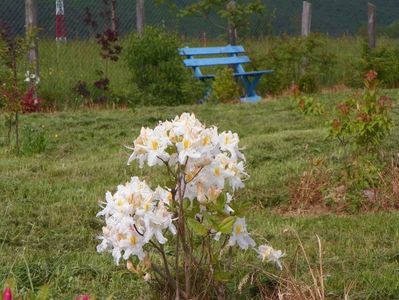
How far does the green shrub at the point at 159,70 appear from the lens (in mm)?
14125

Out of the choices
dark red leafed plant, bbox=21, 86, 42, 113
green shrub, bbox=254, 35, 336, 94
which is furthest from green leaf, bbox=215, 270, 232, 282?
green shrub, bbox=254, 35, 336, 94

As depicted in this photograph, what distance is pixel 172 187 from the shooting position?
341 cm

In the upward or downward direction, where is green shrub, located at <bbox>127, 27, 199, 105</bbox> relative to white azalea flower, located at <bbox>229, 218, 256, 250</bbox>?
A: downward

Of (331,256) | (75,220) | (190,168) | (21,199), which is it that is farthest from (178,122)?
(21,199)

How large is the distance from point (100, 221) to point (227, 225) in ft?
7.66

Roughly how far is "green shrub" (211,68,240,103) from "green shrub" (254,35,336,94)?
5.70 feet

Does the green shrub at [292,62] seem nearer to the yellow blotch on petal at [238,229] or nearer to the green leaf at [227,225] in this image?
the yellow blotch on petal at [238,229]

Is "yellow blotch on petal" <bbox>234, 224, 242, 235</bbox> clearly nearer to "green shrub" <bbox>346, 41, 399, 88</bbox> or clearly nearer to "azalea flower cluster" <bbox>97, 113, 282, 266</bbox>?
"azalea flower cluster" <bbox>97, 113, 282, 266</bbox>

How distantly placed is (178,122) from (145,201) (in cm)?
29

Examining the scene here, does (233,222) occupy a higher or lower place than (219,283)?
higher

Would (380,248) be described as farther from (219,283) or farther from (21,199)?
(21,199)

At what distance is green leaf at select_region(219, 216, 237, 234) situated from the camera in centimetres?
327

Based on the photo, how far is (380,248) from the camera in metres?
4.84

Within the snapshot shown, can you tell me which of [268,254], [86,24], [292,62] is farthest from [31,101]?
[268,254]
